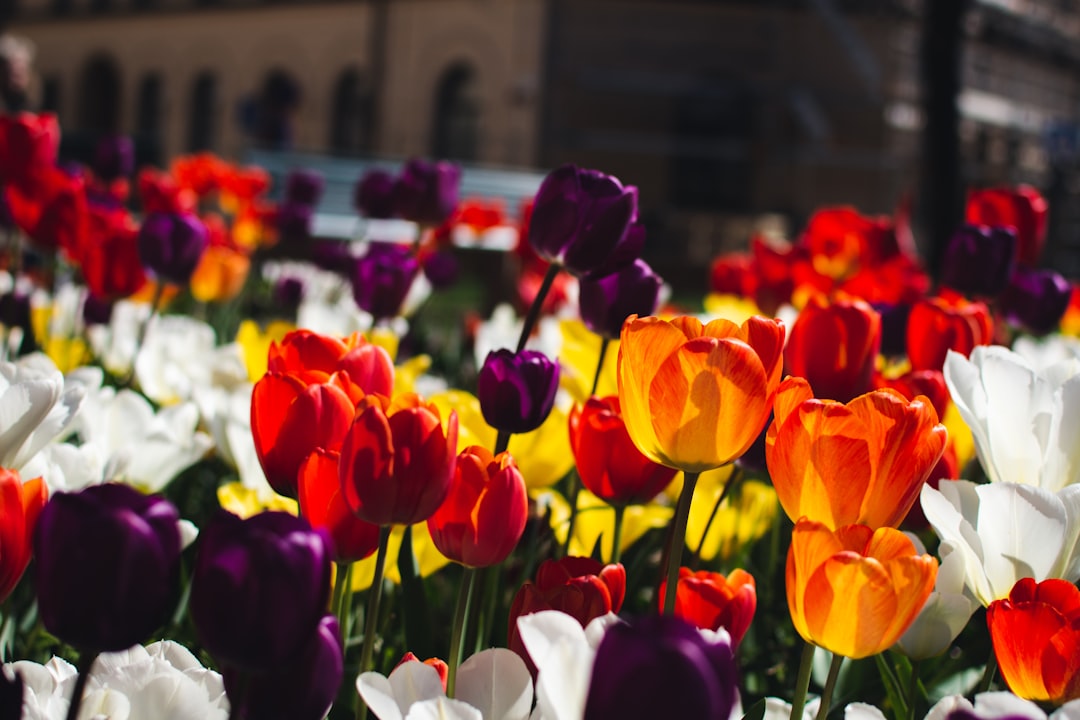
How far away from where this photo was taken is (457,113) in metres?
22.2

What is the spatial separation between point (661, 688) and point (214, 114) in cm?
2662

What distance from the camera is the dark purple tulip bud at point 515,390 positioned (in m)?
0.84

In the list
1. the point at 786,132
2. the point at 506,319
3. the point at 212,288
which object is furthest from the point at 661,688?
the point at 786,132

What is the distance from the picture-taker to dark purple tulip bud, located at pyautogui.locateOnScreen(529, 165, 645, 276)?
38.4 inches

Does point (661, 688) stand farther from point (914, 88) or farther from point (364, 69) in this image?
point (364, 69)

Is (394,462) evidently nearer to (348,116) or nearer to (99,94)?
(348,116)

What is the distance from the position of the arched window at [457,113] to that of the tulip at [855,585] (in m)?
21.6

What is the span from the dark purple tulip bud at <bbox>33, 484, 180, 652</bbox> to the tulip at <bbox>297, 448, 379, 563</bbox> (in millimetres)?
161

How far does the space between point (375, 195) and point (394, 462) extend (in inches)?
70.9

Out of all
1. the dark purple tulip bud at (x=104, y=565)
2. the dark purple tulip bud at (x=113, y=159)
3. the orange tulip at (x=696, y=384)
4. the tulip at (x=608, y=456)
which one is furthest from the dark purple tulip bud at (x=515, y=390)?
the dark purple tulip bud at (x=113, y=159)

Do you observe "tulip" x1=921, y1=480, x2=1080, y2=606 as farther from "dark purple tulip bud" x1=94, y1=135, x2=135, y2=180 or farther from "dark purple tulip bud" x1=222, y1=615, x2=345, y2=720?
"dark purple tulip bud" x1=94, y1=135, x2=135, y2=180

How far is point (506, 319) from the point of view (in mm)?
1912

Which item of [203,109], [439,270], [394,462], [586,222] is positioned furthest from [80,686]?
[203,109]

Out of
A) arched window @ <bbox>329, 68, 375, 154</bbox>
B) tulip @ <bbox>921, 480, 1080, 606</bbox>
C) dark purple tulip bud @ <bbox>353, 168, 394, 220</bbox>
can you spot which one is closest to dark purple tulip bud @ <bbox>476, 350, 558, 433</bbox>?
tulip @ <bbox>921, 480, 1080, 606</bbox>
